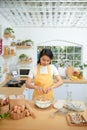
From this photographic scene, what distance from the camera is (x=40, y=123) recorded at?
1722 millimetres

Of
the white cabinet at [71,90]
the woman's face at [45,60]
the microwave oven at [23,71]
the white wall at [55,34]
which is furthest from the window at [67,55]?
the woman's face at [45,60]

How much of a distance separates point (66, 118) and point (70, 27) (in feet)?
13.2

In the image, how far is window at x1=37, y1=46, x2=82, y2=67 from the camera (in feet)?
18.9

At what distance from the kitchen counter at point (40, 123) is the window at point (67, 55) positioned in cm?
396

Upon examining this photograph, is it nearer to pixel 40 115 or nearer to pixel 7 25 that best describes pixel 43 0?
pixel 40 115

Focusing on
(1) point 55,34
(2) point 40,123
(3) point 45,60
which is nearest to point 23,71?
(1) point 55,34

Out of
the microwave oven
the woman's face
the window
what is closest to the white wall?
the window

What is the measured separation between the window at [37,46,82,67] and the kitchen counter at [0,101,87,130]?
3963 millimetres

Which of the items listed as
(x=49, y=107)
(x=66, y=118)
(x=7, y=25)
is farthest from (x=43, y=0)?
(x=7, y=25)

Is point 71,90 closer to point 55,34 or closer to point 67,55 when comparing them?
point 67,55

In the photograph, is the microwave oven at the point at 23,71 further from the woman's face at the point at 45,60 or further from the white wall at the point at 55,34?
the woman's face at the point at 45,60

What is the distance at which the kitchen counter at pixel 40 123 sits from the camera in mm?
1633

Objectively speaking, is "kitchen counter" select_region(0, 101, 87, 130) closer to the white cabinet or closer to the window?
the white cabinet

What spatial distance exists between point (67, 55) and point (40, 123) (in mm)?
4294
